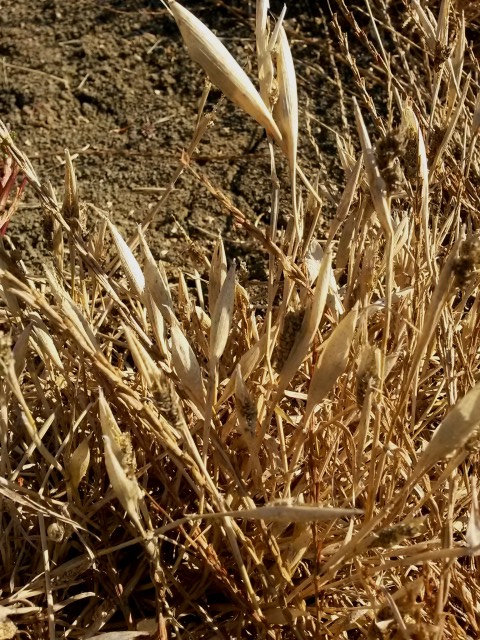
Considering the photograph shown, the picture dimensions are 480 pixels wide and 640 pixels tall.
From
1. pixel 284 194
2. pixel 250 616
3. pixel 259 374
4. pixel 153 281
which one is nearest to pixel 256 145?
pixel 284 194

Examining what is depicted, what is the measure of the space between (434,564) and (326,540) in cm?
12

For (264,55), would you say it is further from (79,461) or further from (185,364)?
(79,461)

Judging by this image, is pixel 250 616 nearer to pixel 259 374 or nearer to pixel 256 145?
pixel 259 374

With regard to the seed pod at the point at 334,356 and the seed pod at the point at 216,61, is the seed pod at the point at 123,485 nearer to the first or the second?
the seed pod at the point at 334,356

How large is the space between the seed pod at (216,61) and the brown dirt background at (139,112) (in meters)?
0.82

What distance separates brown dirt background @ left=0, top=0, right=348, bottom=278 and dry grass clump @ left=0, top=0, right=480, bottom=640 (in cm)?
56

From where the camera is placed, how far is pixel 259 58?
1.86 ft

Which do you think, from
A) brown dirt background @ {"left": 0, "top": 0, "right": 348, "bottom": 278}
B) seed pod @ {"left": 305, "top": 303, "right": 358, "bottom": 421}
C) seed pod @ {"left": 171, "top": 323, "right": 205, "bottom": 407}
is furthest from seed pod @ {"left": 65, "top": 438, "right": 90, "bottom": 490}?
brown dirt background @ {"left": 0, "top": 0, "right": 348, "bottom": 278}

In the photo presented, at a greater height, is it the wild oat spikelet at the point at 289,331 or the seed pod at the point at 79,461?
the wild oat spikelet at the point at 289,331

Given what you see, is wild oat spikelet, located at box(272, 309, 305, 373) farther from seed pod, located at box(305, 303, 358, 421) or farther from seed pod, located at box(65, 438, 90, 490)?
seed pod, located at box(65, 438, 90, 490)

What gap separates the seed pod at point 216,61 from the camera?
1.70 feet

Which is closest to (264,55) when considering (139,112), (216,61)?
(216,61)

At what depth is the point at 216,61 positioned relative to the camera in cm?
52

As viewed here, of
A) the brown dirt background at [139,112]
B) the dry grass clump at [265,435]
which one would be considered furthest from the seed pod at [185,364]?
the brown dirt background at [139,112]
